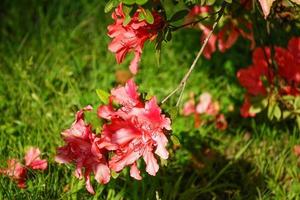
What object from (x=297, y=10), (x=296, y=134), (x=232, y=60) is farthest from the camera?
(x=232, y=60)

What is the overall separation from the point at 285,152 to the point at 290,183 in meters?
0.20

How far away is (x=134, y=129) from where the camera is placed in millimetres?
1559

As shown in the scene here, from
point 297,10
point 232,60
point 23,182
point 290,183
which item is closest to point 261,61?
point 297,10

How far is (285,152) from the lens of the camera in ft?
8.10

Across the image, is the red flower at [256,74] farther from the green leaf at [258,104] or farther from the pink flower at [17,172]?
the pink flower at [17,172]

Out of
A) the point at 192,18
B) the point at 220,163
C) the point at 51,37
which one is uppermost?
the point at 192,18

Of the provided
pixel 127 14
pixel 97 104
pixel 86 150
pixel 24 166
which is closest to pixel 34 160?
pixel 24 166

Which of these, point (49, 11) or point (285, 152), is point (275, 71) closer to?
point (285, 152)

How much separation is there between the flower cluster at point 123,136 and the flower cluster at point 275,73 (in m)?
0.85

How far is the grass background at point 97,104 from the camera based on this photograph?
218 cm

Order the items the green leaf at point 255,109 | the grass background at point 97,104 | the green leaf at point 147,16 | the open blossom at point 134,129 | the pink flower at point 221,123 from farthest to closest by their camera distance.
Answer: the pink flower at point 221,123 → the green leaf at point 255,109 → the grass background at point 97,104 → the green leaf at point 147,16 → the open blossom at point 134,129

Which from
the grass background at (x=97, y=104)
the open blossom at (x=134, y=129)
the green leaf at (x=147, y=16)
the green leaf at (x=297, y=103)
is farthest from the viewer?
the green leaf at (x=297, y=103)

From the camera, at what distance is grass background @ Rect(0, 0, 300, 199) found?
2.18 metres

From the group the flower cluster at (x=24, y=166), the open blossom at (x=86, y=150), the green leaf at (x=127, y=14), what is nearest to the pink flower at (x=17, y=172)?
the flower cluster at (x=24, y=166)
